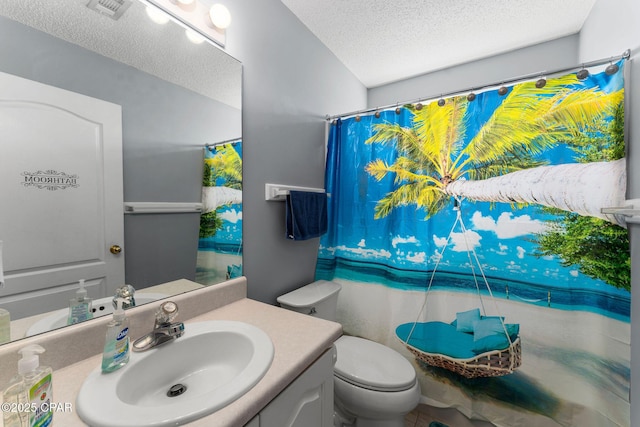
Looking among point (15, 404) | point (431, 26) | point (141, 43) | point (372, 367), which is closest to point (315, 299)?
Result: point (372, 367)

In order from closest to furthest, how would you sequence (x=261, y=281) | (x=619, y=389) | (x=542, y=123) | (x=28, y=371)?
(x=28, y=371) < (x=619, y=389) < (x=542, y=123) < (x=261, y=281)

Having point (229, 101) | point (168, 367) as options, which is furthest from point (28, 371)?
point (229, 101)

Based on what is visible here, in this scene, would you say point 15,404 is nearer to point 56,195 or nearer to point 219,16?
point 56,195

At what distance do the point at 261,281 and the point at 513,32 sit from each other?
2218 millimetres

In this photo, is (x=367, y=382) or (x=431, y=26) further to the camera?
(x=431, y=26)

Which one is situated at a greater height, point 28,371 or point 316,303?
point 28,371

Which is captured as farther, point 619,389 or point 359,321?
point 359,321

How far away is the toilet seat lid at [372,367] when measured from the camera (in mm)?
1146

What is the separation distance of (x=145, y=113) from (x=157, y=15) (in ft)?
1.23

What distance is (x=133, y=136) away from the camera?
86 centimetres

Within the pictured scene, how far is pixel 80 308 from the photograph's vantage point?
0.76m

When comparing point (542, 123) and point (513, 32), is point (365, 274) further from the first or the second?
point (513, 32)

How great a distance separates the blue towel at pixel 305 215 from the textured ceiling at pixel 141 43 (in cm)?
57

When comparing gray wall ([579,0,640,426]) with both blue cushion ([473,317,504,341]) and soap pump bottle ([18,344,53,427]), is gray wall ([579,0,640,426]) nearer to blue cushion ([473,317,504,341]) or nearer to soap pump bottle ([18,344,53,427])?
blue cushion ([473,317,504,341])
